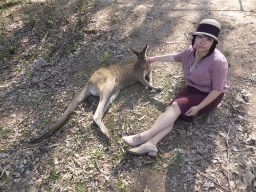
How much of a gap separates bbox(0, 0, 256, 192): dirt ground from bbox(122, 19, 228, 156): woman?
290mm

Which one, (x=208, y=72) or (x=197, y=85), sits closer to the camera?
(x=208, y=72)

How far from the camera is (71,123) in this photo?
4031mm

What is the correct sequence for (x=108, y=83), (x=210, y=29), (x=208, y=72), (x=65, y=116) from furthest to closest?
(x=108, y=83) → (x=65, y=116) → (x=208, y=72) → (x=210, y=29)

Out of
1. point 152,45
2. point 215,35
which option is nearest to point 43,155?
point 215,35

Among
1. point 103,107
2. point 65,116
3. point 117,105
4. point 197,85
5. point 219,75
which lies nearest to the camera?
point 219,75

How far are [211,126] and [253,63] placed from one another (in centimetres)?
243

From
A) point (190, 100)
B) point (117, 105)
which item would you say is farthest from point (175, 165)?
point (117, 105)

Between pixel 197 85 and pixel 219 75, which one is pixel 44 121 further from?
pixel 219 75

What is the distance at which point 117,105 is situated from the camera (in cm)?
439

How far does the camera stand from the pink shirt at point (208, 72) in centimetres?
300

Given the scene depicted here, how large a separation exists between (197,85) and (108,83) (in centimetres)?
214

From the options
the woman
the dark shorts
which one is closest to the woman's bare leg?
the woman

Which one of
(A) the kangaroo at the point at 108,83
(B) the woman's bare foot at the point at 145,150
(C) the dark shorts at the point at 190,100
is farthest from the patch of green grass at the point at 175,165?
(A) the kangaroo at the point at 108,83

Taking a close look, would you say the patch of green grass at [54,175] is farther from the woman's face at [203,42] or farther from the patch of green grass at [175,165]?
the woman's face at [203,42]
